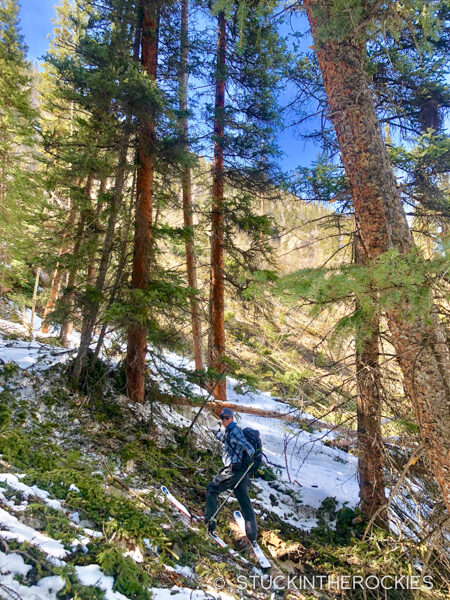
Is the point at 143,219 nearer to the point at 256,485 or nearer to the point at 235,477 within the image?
the point at 235,477

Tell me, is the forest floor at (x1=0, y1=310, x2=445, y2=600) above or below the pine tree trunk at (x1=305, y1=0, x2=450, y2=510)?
below

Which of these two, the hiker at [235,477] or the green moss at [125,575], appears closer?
the green moss at [125,575]

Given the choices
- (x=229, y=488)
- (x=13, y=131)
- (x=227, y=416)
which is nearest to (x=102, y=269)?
(x=227, y=416)

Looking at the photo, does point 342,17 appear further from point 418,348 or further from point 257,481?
point 257,481

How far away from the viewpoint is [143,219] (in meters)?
7.04

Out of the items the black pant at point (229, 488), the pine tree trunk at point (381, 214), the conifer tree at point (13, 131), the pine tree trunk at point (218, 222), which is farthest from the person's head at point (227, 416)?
the conifer tree at point (13, 131)

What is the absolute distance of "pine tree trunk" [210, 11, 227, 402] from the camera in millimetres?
9812

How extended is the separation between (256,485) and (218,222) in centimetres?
718

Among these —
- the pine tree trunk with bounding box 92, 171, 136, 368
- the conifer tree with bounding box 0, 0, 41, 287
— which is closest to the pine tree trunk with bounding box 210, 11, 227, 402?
the pine tree trunk with bounding box 92, 171, 136, 368
